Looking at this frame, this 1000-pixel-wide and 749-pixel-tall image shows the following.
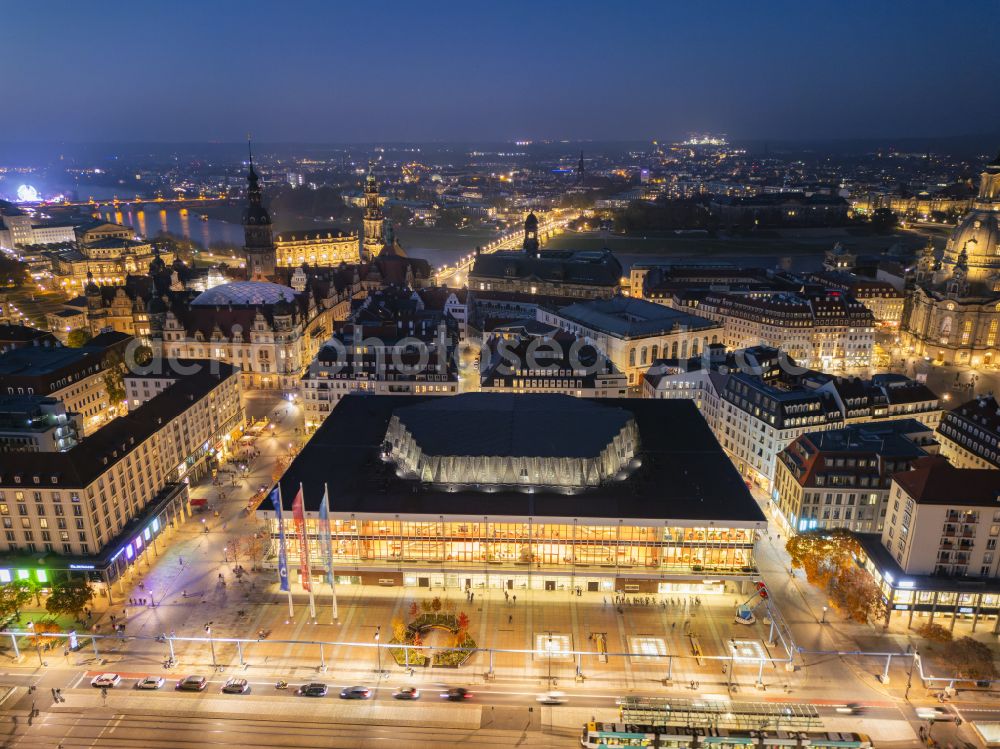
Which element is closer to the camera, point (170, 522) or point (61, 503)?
point (61, 503)

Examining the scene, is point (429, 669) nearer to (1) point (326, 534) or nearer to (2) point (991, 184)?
(1) point (326, 534)

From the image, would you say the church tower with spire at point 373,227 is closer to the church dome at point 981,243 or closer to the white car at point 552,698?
the church dome at point 981,243

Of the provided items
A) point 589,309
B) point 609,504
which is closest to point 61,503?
point 609,504

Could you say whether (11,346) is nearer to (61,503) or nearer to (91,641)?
(61,503)

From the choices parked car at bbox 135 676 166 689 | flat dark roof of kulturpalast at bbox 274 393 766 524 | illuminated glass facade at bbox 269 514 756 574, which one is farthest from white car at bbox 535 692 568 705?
parked car at bbox 135 676 166 689

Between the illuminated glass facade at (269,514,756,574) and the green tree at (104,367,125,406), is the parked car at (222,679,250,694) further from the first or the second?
the green tree at (104,367,125,406)

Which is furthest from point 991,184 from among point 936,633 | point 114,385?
point 114,385

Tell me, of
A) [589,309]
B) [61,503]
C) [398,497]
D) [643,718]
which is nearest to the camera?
[643,718]
